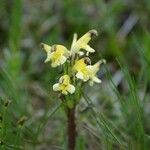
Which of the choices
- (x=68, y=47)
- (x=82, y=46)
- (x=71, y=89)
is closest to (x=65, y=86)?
(x=71, y=89)

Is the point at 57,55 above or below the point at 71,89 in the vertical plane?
above

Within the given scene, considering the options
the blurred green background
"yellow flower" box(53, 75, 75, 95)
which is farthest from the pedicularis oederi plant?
the blurred green background

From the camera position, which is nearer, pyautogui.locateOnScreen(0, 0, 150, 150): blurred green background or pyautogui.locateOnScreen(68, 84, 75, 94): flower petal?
pyautogui.locateOnScreen(68, 84, 75, 94): flower petal

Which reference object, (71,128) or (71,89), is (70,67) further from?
(71,128)

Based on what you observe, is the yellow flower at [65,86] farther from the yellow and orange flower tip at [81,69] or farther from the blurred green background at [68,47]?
the blurred green background at [68,47]

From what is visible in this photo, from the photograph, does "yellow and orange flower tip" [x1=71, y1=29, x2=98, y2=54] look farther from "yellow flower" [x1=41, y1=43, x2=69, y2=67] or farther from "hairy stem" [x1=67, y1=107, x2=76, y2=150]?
"hairy stem" [x1=67, y1=107, x2=76, y2=150]

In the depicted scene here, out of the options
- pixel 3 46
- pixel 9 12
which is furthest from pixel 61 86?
pixel 9 12

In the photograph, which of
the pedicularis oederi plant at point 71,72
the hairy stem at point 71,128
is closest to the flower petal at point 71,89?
the pedicularis oederi plant at point 71,72
